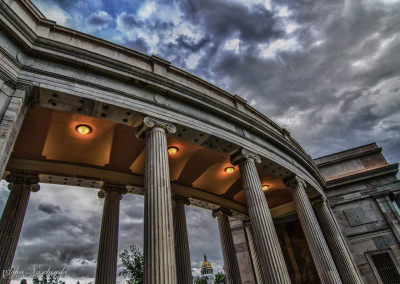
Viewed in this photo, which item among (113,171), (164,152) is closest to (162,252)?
(164,152)

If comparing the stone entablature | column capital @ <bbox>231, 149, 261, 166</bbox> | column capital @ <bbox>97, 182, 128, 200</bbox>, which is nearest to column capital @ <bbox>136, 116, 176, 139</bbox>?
the stone entablature

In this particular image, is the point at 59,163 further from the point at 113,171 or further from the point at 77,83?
the point at 77,83

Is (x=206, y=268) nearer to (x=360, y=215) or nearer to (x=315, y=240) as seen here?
(x=360, y=215)

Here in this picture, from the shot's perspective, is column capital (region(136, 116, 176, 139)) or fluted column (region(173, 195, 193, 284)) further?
fluted column (region(173, 195, 193, 284))

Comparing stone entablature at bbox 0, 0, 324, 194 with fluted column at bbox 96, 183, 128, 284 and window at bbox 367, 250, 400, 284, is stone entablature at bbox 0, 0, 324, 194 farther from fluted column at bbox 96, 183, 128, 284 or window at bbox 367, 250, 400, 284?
window at bbox 367, 250, 400, 284

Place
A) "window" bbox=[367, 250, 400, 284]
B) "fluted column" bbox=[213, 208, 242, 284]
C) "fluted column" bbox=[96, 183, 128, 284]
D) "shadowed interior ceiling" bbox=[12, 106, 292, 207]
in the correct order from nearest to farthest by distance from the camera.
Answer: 1. "fluted column" bbox=[96, 183, 128, 284]
2. "shadowed interior ceiling" bbox=[12, 106, 292, 207]
3. "fluted column" bbox=[213, 208, 242, 284]
4. "window" bbox=[367, 250, 400, 284]

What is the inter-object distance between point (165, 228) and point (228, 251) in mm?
11509

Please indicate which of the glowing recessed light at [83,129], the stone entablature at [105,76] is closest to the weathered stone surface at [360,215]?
the stone entablature at [105,76]

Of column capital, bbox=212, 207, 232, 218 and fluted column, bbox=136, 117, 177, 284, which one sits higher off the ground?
column capital, bbox=212, 207, 232, 218

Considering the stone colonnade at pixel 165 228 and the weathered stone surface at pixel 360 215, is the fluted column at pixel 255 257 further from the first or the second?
the weathered stone surface at pixel 360 215

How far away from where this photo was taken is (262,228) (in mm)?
11172

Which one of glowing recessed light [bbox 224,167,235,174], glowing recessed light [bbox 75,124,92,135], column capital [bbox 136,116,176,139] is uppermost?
glowing recessed light [bbox 75,124,92,135]

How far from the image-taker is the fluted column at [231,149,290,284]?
10.3 metres

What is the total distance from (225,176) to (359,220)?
13.6m
